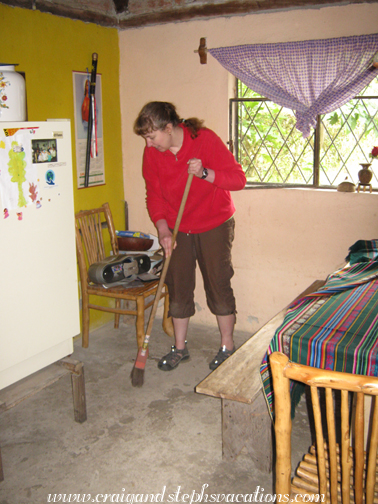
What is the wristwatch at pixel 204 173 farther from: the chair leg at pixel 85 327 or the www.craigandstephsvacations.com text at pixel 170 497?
the www.craigandstephsvacations.com text at pixel 170 497

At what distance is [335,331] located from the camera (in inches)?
59.7

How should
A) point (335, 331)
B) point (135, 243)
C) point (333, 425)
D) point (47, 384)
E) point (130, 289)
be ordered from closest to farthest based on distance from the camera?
1. point (333, 425)
2. point (335, 331)
3. point (47, 384)
4. point (130, 289)
5. point (135, 243)

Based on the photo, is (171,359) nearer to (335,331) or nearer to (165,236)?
(165,236)

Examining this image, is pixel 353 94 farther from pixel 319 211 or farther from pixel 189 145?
pixel 189 145

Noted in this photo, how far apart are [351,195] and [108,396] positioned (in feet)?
6.14

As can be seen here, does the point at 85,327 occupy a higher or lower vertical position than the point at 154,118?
lower

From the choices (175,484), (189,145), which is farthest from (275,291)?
(175,484)

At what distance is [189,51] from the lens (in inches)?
128

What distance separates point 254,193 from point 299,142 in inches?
17.4

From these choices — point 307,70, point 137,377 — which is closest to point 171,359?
point 137,377

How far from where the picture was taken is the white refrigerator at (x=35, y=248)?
76.4 inches

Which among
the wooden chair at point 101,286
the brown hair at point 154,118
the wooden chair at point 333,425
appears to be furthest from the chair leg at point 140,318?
the wooden chair at point 333,425

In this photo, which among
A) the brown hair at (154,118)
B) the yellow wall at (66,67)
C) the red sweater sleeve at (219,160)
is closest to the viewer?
the brown hair at (154,118)

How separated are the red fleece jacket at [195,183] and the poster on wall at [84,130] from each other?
0.68 metres
